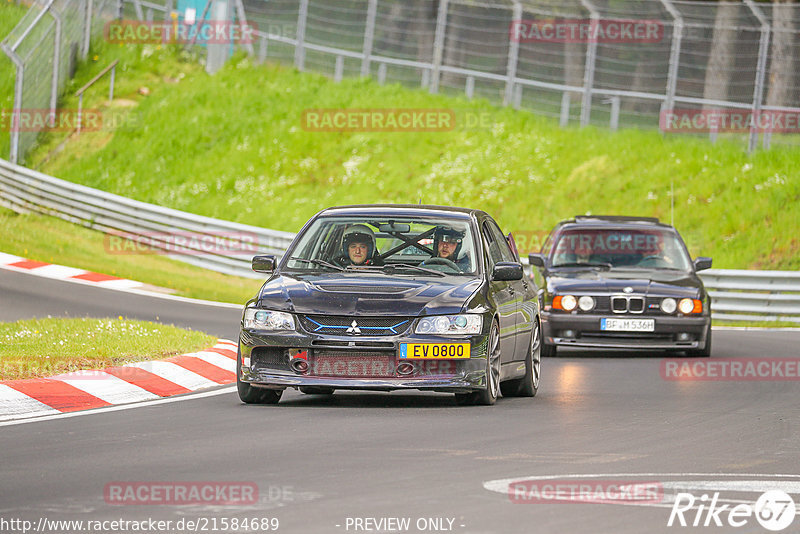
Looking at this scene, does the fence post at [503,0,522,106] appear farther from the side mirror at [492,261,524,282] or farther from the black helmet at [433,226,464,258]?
the side mirror at [492,261,524,282]

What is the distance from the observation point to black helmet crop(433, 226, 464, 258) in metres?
12.3

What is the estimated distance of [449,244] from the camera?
12.3 meters

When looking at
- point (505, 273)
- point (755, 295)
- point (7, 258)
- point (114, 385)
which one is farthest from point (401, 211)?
point (7, 258)

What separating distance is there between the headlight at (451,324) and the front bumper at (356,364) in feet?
0.15

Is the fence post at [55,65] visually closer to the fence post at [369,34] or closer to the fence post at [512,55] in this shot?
the fence post at [369,34]

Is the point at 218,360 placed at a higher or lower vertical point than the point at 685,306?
lower

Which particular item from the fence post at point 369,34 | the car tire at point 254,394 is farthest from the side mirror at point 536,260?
the fence post at point 369,34

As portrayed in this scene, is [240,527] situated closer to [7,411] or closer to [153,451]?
[153,451]

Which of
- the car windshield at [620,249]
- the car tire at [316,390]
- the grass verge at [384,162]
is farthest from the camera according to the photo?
the grass verge at [384,162]

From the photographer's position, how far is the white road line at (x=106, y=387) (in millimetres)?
11973

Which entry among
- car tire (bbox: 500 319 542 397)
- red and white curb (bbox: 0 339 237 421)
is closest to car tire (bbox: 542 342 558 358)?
red and white curb (bbox: 0 339 237 421)

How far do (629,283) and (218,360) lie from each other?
544cm

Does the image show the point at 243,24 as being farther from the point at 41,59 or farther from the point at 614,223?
the point at 614,223

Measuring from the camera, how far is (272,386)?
37.3ft
